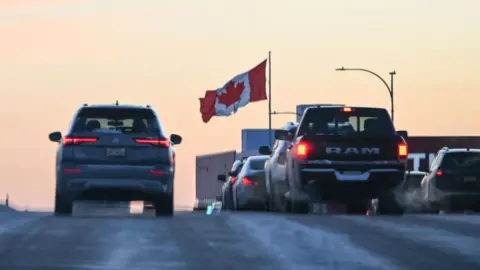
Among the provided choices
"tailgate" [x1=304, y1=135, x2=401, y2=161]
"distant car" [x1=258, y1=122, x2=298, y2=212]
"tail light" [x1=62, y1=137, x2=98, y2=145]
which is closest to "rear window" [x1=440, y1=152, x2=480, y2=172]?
"distant car" [x1=258, y1=122, x2=298, y2=212]

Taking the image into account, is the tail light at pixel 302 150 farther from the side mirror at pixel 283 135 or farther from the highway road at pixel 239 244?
the highway road at pixel 239 244

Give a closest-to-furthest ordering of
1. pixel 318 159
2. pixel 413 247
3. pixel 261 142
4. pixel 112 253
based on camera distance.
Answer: pixel 112 253 → pixel 413 247 → pixel 318 159 → pixel 261 142

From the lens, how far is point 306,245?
46.0 ft

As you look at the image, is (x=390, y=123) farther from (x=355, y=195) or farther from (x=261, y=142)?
(x=261, y=142)

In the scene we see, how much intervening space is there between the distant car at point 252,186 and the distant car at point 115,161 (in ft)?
31.3

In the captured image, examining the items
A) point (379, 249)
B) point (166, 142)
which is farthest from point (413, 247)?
point (166, 142)

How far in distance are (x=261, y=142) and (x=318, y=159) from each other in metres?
107

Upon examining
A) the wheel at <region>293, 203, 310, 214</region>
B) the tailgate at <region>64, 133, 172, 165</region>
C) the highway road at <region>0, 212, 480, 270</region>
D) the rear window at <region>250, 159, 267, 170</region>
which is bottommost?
the wheel at <region>293, 203, 310, 214</region>

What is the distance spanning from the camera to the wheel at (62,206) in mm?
21141

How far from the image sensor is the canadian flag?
64.4 meters

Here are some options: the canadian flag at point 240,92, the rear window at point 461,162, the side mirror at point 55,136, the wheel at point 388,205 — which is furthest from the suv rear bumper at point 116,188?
the canadian flag at point 240,92

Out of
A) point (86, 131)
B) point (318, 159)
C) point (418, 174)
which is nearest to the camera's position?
point (86, 131)

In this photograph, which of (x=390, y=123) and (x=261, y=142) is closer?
(x=390, y=123)

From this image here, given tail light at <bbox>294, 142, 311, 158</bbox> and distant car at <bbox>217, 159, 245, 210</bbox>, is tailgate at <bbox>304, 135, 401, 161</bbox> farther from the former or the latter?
distant car at <bbox>217, 159, 245, 210</bbox>
